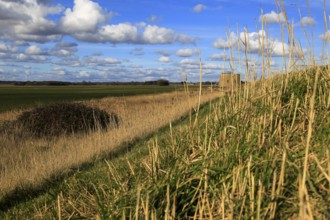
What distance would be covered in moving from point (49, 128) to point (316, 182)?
53.6 feet

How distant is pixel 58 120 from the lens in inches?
717

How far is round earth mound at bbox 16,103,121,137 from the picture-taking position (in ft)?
57.3

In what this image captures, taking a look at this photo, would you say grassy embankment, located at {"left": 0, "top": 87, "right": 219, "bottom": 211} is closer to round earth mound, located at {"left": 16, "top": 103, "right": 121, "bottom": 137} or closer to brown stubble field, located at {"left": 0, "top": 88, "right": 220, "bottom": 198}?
brown stubble field, located at {"left": 0, "top": 88, "right": 220, "bottom": 198}

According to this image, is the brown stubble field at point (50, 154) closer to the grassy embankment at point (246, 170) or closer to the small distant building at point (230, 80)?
the small distant building at point (230, 80)

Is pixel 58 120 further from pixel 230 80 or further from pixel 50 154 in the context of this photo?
pixel 230 80

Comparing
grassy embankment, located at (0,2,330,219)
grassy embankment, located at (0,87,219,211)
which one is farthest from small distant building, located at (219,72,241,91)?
grassy embankment, located at (0,2,330,219)

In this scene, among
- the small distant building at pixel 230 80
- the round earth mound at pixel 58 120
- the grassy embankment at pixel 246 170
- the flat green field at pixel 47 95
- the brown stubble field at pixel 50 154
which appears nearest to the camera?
the grassy embankment at pixel 246 170

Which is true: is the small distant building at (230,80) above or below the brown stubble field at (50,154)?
above

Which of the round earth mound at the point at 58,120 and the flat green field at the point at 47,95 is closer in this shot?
the round earth mound at the point at 58,120

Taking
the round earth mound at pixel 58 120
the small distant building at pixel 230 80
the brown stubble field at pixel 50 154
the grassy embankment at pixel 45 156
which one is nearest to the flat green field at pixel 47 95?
the round earth mound at pixel 58 120

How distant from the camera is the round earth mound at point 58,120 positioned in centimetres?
1747

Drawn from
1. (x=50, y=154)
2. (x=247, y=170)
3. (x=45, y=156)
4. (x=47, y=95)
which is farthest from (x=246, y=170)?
(x=47, y=95)

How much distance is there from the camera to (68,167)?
9.12 metres

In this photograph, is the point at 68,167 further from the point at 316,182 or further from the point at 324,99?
the point at 316,182
